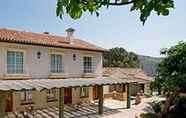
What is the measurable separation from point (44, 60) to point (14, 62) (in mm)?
3289

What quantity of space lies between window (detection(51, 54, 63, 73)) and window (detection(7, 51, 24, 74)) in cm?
361

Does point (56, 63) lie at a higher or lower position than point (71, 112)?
higher

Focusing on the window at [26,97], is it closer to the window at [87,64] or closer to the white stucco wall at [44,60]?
the white stucco wall at [44,60]

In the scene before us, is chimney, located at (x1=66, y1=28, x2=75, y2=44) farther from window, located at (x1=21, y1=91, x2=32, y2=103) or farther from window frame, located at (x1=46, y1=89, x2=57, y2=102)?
window, located at (x1=21, y1=91, x2=32, y2=103)

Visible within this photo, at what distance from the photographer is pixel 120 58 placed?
77812 millimetres

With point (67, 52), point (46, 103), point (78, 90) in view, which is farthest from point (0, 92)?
point (78, 90)

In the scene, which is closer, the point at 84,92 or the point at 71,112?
the point at 71,112

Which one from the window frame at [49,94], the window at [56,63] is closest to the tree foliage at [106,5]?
the window at [56,63]

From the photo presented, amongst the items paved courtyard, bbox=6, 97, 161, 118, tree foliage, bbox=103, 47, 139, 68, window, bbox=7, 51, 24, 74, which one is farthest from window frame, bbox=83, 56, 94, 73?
tree foliage, bbox=103, 47, 139, 68

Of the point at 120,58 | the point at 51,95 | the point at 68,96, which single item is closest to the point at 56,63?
the point at 51,95

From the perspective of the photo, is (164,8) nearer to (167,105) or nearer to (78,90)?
(167,105)

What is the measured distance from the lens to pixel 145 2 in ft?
7.13

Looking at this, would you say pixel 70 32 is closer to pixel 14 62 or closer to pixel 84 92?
pixel 84 92

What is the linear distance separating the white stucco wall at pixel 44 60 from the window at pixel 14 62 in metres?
0.43
